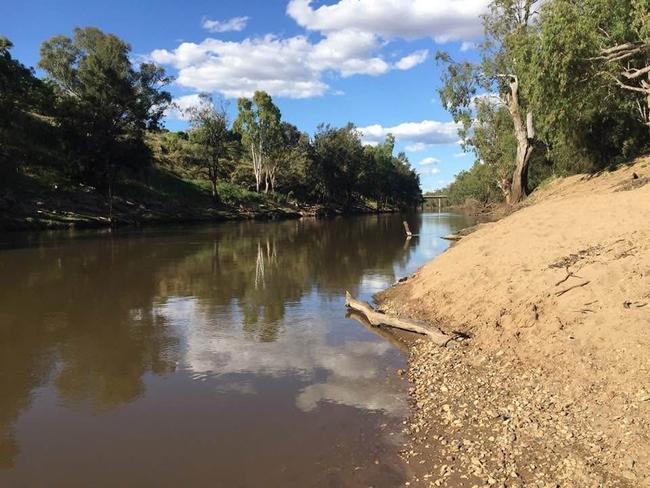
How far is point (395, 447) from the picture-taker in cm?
699

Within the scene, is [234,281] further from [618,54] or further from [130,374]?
[618,54]

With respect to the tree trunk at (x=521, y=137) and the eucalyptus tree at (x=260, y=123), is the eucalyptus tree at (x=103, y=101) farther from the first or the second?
the tree trunk at (x=521, y=137)

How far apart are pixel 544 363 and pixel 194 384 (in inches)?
245

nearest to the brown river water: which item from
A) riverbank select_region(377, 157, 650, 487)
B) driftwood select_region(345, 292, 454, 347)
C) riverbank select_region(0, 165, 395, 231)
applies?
driftwood select_region(345, 292, 454, 347)

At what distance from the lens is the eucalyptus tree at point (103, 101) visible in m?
50.9

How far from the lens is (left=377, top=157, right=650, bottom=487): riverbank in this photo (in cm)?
617

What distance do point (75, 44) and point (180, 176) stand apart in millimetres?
24450

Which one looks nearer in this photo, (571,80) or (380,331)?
(380,331)

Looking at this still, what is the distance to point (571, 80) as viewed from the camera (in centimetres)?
2370

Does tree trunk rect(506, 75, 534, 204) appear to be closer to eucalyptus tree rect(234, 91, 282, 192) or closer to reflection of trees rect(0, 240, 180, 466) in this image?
reflection of trees rect(0, 240, 180, 466)

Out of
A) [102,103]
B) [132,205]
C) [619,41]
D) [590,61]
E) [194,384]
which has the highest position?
[102,103]

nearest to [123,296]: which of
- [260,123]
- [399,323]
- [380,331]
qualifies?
[380,331]

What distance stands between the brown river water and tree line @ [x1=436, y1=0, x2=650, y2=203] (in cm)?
1256

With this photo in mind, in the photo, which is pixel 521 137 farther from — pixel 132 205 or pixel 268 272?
pixel 132 205
